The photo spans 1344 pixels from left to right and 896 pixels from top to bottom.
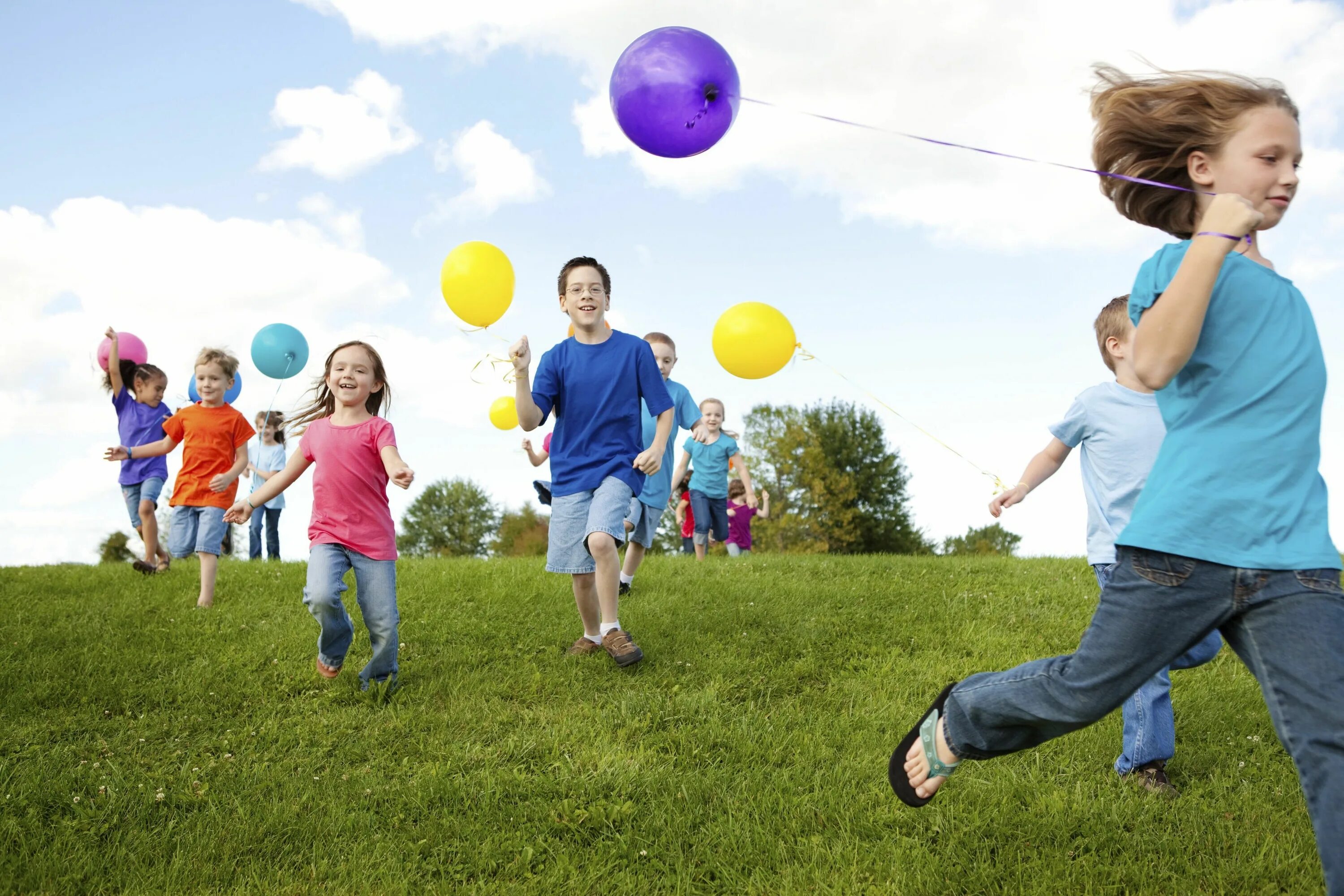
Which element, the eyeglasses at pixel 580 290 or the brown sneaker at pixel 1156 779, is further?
the eyeglasses at pixel 580 290

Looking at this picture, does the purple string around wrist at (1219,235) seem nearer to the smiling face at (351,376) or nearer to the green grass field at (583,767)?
the green grass field at (583,767)

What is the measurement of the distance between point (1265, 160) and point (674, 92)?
11.5 feet

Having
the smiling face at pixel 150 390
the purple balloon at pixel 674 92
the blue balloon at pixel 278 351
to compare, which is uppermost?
the purple balloon at pixel 674 92

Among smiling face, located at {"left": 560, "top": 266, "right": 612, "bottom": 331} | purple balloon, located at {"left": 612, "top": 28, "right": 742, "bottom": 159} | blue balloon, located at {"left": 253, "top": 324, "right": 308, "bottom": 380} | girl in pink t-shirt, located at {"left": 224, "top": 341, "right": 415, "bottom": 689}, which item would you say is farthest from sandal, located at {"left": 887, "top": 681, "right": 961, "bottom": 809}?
blue balloon, located at {"left": 253, "top": 324, "right": 308, "bottom": 380}

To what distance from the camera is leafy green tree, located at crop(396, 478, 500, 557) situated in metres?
48.3

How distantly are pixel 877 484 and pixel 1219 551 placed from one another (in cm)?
3475

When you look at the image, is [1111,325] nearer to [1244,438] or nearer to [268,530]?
[1244,438]

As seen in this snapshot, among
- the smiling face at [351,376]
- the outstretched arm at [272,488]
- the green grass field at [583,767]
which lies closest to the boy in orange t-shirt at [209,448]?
the green grass field at [583,767]

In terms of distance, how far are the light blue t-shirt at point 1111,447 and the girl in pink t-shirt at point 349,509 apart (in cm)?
352

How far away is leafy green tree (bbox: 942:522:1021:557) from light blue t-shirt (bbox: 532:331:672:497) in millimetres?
35421

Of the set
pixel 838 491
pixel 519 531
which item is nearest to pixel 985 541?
pixel 838 491

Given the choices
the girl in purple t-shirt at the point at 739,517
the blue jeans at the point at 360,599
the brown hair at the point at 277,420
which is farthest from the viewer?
the girl in purple t-shirt at the point at 739,517

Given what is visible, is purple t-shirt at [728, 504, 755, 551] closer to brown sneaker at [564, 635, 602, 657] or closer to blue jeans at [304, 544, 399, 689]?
brown sneaker at [564, 635, 602, 657]

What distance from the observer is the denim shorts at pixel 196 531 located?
8070 millimetres
